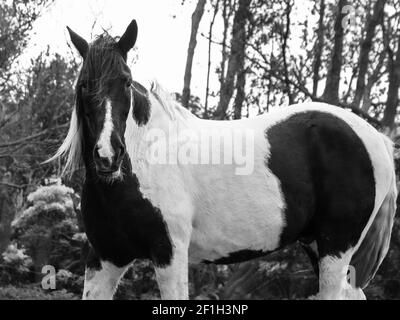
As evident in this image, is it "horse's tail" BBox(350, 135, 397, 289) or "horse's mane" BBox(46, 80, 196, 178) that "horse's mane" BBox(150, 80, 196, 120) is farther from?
"horse's tail" BBox(350, 135, 397, 289)

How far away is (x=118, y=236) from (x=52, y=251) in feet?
26.5

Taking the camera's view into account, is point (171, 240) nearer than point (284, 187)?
Yes

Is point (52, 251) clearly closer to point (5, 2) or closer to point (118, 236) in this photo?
point (5, 2)

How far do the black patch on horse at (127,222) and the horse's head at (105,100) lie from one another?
89 mm

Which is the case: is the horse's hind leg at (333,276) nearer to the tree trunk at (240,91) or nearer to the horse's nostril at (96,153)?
the horse's nostril at (96,153)

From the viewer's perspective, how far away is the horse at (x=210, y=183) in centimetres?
291

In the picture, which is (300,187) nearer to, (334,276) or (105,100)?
(334,276)

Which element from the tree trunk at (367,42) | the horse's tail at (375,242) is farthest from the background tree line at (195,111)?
the horse's tail at (375,242)

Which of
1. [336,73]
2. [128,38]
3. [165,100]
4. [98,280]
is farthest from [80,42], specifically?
[336,73]

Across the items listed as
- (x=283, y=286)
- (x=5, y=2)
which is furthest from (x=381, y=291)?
(x=5, y=2)

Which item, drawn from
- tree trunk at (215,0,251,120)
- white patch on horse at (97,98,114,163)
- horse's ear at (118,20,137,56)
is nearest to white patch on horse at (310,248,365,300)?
white patch on horse at (97,98,114,163)

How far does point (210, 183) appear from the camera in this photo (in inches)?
125

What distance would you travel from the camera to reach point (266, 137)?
3.38 meters

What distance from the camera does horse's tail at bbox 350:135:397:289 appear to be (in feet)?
11.8
